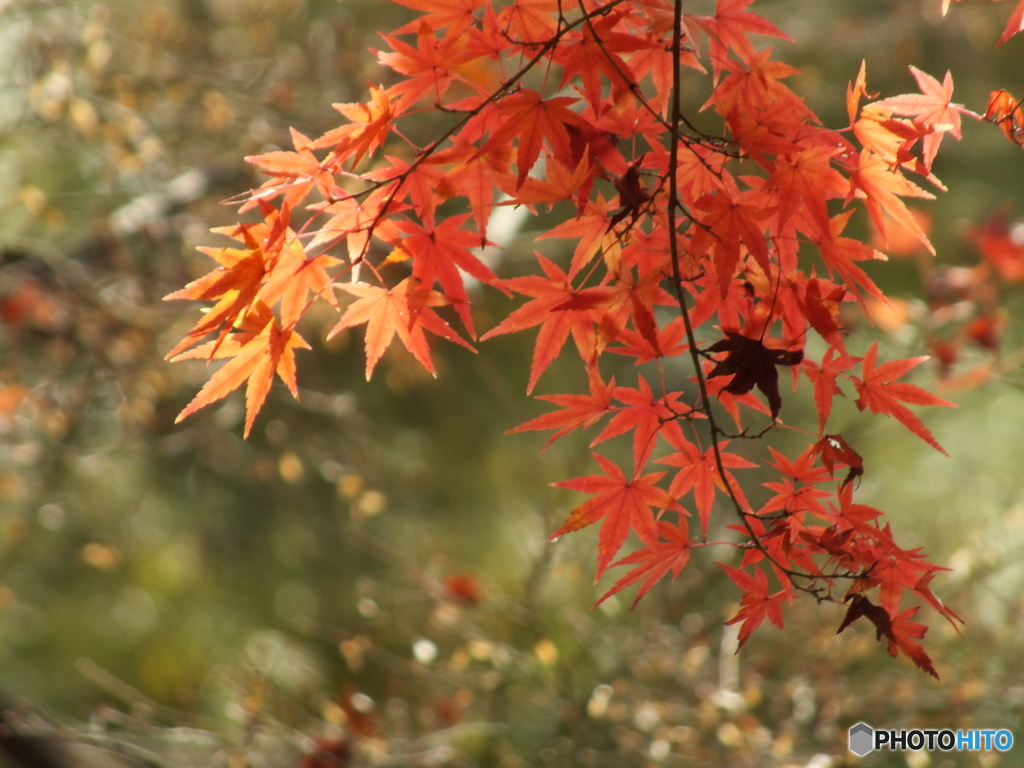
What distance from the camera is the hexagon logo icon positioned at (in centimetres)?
190

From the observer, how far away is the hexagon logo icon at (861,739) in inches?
74.7

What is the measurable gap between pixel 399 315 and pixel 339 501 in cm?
287

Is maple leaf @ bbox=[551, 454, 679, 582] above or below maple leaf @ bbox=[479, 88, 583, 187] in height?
below

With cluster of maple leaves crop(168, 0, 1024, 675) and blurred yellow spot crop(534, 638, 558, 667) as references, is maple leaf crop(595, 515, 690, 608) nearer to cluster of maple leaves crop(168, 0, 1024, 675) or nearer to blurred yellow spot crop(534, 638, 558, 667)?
cluster of maple leaves crop(168, 0, 1024, 675)

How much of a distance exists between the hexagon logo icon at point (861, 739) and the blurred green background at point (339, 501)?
0.13 feet

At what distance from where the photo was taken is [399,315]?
84 centimetres

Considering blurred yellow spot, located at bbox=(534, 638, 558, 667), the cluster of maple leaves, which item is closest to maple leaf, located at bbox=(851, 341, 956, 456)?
the cluster of maple leaves

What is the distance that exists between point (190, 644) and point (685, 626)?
218cm

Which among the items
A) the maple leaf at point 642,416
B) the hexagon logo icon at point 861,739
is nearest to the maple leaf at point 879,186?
the maple leaf at point 642,416

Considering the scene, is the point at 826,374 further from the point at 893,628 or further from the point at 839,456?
the point at 893,628

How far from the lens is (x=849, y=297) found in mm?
806

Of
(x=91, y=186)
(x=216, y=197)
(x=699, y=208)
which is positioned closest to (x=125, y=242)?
(x=216, y=197)

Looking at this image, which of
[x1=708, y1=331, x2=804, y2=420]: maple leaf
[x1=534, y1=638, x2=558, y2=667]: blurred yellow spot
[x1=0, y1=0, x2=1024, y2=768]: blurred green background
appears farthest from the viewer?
→ [x1=0, y1=0, x2=1024, y2=768]: blurred green background

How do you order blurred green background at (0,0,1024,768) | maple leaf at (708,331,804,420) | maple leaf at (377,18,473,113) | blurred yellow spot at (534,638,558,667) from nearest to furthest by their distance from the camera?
maple leaf at (708,331,804,420) < maple leaf at (377,18,473,113) < blurred yellow spot at (534,638,558,667) < blurred green background at (0,0,1024,768)
